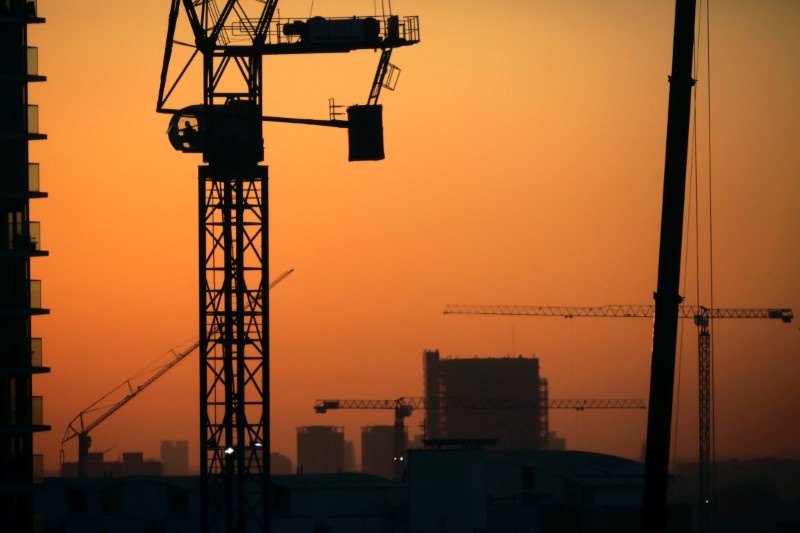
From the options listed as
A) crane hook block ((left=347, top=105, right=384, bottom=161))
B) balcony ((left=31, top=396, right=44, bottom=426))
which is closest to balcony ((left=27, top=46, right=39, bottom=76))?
balcony ((left=31, top=396, right=44, bottom=426))

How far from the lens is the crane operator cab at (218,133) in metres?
97.6

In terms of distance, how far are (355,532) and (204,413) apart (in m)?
18.5

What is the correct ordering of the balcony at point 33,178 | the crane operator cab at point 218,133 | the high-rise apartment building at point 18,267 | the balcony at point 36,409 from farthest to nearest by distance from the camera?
the crane operator cab at point 218,133, the balcony at point 33,178, the balcony at point 36,409, the high-rise apartment building at point 18,267

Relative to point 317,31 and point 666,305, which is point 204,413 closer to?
point 317,31

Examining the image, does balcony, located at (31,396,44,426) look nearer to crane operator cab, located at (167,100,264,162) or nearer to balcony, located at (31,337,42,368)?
balcony, located at (31,337,42,368)

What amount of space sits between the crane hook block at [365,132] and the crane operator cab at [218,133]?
16.2 feet

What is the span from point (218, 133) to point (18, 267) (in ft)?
86.8

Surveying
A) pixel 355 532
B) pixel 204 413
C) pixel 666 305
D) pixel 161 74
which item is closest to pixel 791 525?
pixel 355 532

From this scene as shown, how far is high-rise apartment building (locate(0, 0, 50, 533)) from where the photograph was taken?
71.2 meters

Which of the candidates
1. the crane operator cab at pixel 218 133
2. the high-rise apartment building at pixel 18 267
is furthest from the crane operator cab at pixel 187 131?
the high-rise apartment building at pixel 18 267

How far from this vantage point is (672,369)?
34.2 m

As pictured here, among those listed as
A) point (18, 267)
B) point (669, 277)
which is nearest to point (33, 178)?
point (18, 267)

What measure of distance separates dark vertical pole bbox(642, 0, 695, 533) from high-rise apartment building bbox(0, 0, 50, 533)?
135 feet

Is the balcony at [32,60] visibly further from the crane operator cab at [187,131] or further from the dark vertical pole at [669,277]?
the dark vertical pole at [669,277]
